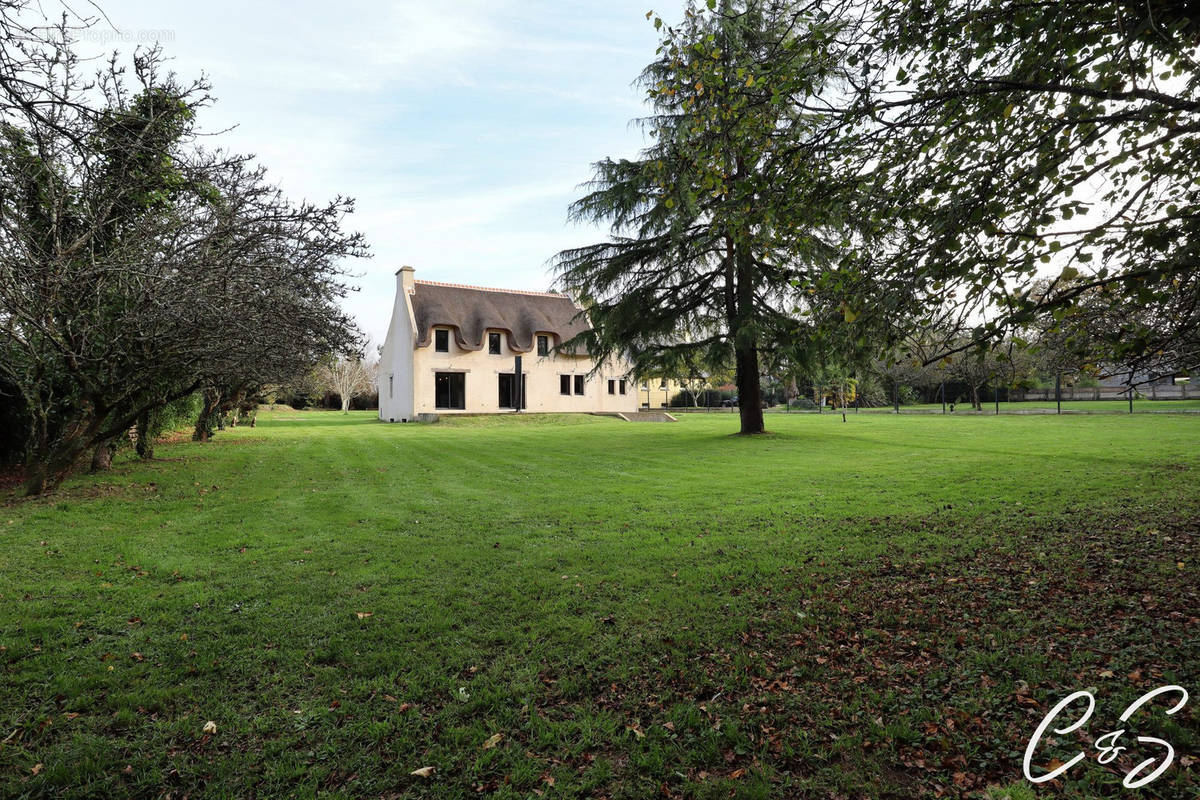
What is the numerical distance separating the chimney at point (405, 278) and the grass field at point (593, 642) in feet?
85.4

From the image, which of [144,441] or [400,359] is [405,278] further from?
[144,441]

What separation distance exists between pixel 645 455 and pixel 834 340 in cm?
947

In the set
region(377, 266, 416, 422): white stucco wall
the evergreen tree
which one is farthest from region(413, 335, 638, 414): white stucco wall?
the evergreen tree

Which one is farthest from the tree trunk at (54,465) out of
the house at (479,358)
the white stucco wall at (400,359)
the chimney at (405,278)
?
the chimney at (405,278)

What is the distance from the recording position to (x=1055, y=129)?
463 centimetres

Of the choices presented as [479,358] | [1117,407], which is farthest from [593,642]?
[1117,407]

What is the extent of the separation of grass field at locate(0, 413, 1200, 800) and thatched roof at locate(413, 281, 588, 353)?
24807mm

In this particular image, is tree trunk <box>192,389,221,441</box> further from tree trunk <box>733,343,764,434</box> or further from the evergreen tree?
tree trunk <box>733,343,764,434</box>

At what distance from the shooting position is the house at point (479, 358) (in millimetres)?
32562

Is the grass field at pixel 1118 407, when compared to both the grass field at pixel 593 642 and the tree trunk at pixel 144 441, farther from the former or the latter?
the tree trunk at pixel 144 441

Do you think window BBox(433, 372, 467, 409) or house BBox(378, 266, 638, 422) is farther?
window BBox(433, 372, 467, 409)

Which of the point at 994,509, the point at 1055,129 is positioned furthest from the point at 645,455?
the point at 1055,129

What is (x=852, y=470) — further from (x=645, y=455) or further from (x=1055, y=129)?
(x=1055, y=129)

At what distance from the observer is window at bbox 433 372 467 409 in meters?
32.8
